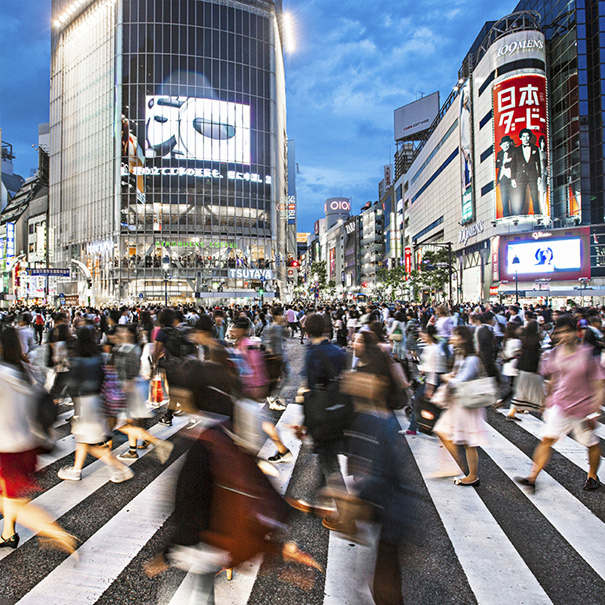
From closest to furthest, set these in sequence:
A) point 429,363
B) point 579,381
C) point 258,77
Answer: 1. point 579,381
2. point 429,363
3. point 258,77

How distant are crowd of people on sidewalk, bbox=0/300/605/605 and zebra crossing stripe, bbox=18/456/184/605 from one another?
260 millimetres

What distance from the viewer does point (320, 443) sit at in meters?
3.96

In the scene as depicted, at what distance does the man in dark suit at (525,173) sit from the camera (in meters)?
47.3

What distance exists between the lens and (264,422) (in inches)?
259

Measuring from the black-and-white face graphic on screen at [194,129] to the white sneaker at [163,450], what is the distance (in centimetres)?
5889

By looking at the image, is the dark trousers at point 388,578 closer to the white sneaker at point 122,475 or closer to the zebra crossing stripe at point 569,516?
the zebra crossing stripe at point 569,516

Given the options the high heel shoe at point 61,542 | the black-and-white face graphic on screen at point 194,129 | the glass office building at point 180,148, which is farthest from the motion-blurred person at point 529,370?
the black-and-white face graphic on screen at point 194,129

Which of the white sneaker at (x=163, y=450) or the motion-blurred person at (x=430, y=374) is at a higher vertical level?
the motion-blurred person at (x=430, y=374)

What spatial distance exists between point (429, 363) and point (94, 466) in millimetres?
5080

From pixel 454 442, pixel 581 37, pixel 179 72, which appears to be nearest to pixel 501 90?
pixel 581 37

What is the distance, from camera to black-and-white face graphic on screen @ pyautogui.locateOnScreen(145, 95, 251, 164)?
59.2m

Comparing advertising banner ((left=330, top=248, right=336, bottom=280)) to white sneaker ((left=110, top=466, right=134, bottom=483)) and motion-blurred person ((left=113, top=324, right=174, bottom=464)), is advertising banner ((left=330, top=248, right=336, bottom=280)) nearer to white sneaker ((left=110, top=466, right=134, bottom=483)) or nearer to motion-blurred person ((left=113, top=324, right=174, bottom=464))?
motion-blurred person ((left=113, top=324, right=174, bottom=464))

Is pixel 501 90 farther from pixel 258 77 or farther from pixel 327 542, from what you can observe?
pixel 327 542

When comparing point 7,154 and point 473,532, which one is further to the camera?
point 7,154
